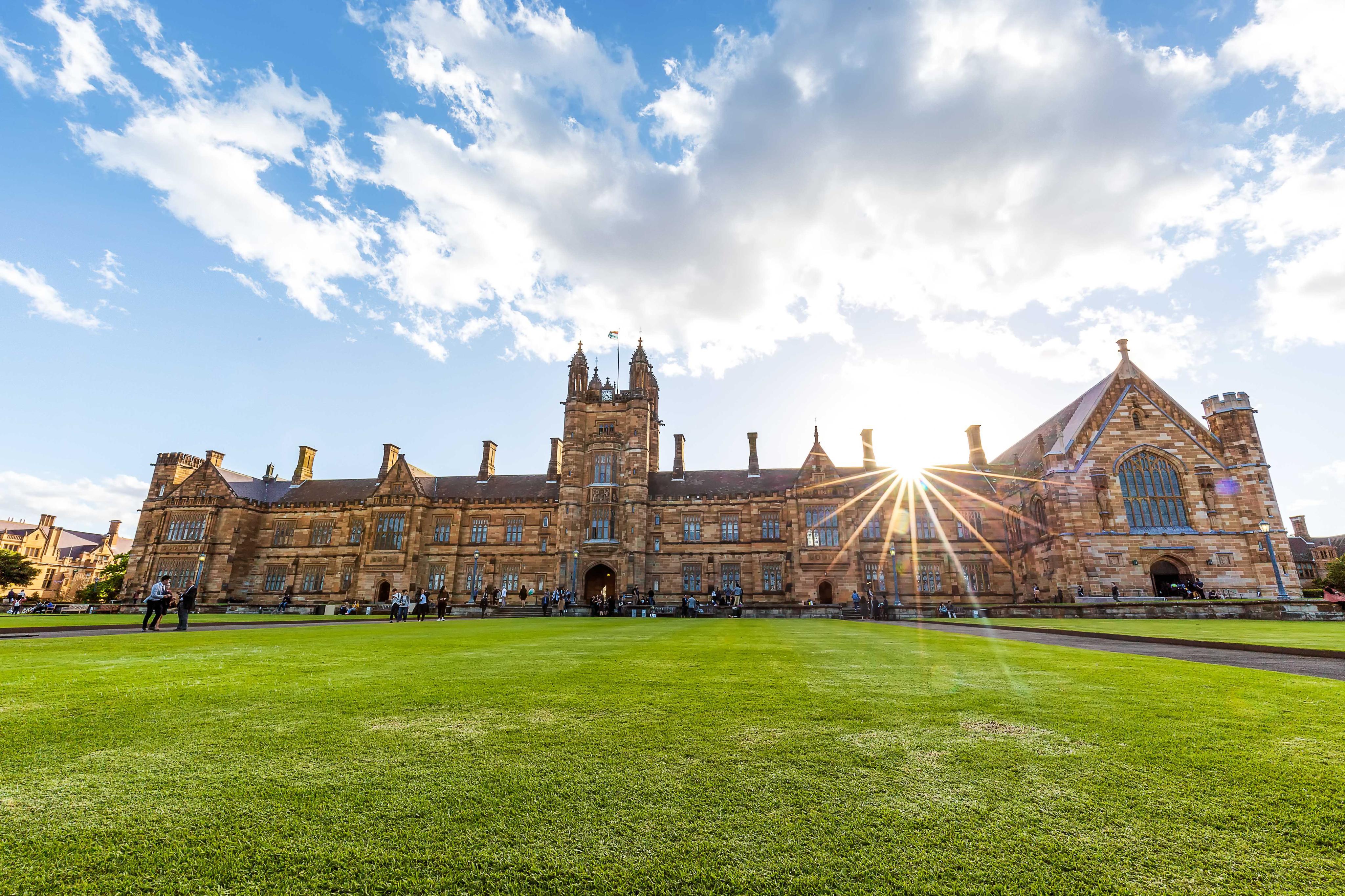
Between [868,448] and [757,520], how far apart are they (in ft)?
34.5

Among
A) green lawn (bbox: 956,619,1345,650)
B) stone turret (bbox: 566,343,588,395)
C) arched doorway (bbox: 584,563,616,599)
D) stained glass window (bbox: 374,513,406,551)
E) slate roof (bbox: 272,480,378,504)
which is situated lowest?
green lawn (bbox: 956,619,1345,650)

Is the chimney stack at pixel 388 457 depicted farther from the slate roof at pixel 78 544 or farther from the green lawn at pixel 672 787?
the slate roof at pixel 78 544

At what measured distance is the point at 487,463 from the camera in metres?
48.2

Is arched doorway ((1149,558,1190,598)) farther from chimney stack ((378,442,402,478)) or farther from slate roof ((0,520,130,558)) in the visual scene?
slate roof ((0,520,130,558))

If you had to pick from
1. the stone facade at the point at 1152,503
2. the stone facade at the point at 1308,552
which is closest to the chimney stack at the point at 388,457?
the stone facade at the point at 1152,503

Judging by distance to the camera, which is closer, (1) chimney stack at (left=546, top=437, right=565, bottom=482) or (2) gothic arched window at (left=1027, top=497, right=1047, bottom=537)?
(2) gothic arched window at (left=1027, top=497, right=1047, bottom=537)

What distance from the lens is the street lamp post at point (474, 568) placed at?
40000mm

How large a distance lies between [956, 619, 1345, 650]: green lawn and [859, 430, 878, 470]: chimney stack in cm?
1978

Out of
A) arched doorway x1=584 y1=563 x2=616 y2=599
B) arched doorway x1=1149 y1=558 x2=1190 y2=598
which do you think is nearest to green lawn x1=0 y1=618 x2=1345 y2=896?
arched doorway x1=1149 y1=558 x2=1190 y2=598

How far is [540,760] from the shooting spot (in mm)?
3123

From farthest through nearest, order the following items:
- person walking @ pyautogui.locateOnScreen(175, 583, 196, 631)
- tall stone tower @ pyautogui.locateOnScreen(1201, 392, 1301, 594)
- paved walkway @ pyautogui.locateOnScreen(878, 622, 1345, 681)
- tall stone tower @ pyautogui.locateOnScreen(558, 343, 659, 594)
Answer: tall stone tower @ pyautogui.locateOnScreen(558, 343, 659, 594) → tall stone tower @ pyautogui.locateOnScreen(1201, 392, 1301, 594) → person walking @ pyautogui.locateOnScreen(175, 583, 196, 631) → paved walkway @ pyautogui.locateOnScreen(878, 622, 1345, 681)

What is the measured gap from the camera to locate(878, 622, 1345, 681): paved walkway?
693cm

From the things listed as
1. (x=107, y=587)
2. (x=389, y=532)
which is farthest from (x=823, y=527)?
(x=107, y=587)

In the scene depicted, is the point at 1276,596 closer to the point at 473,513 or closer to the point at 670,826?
the point at 670,826
